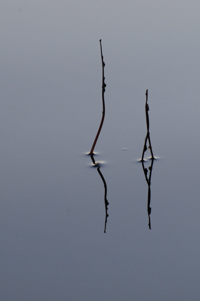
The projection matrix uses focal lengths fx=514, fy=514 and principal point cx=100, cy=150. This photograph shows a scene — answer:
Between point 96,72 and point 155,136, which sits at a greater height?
point 96,72

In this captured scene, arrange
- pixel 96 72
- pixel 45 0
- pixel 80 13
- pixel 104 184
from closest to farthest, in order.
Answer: pixel 104 184 < pixel 96 72 < pixel 80 13 < pixel 45 0

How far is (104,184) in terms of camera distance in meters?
1.87

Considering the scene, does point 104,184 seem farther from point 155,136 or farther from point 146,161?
point 155,136

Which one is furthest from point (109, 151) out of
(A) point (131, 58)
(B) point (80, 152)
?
(A) point (131, 58)

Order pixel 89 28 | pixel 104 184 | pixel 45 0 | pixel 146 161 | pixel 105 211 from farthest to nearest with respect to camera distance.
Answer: pixel 45 0 → pixel 89 28 → pixel 146 161 → pixel 104 184 → pixel 105 211

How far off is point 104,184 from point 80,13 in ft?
7.08

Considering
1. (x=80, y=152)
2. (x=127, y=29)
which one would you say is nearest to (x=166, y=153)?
(x=80, y=152)

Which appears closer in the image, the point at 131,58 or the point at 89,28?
the point at 131,58

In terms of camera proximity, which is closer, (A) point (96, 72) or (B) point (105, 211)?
(B) point (105, 211)

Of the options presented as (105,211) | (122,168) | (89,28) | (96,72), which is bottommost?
(105,211)

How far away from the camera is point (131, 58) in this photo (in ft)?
9.91

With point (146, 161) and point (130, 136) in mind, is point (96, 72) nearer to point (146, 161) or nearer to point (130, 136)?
point (130, 136)

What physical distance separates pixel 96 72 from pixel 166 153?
2.99 feet

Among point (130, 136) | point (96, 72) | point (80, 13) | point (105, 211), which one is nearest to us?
point (105, 211)
